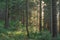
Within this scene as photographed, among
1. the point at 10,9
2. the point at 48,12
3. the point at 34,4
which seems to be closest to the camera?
the point at 48,12

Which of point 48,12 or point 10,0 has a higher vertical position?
point 10,0

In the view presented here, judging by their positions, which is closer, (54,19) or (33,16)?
(54,19)

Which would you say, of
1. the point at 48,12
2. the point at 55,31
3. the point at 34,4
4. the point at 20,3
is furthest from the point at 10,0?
the point at 55,31

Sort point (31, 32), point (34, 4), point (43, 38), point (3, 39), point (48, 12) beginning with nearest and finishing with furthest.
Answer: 1. point (3, 39)
2. point (43, 38)
3. point (31, 32)
4. point (48, 12)
5. point (34, 4)

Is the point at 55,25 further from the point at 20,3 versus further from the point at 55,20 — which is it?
the point at 20,3

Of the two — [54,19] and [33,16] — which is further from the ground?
[33,16]

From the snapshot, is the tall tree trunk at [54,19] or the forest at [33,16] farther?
the tall tree trunk at [54,19]

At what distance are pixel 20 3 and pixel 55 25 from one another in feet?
9.50

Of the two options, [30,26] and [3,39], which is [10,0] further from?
[3,39]

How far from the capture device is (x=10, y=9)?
641 inches

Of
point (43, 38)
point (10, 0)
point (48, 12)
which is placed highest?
point (10, 0)

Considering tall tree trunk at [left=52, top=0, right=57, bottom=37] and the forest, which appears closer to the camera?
the forest

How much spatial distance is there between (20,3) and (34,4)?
3.91 feet

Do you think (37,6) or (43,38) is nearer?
(43,38)
